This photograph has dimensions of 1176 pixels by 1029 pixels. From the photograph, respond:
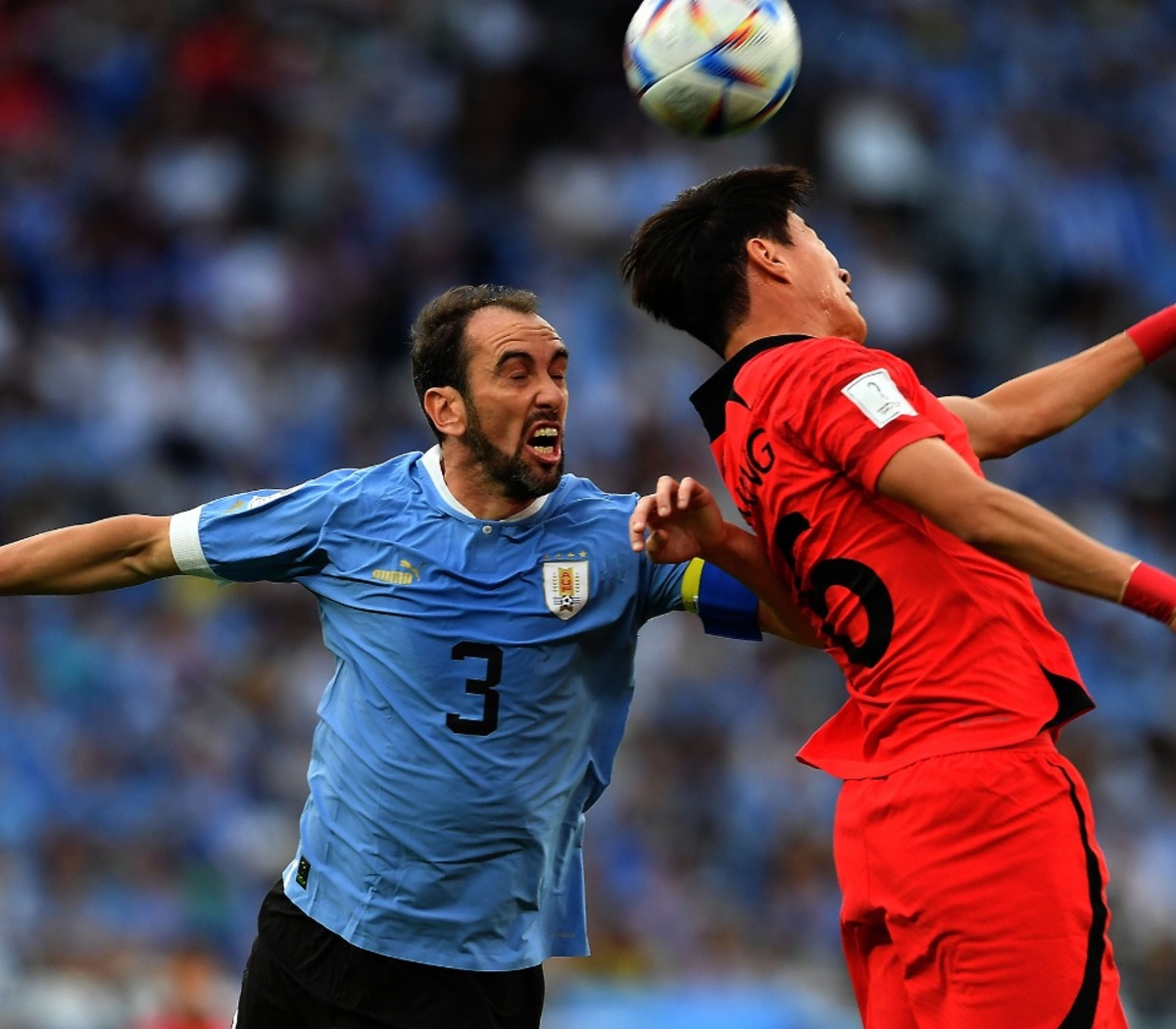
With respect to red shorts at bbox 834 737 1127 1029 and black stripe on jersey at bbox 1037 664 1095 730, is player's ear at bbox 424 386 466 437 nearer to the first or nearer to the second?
red shorts at bbox 834 737 1127 1029

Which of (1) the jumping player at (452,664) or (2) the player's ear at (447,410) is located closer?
(1) the jumping player at (452,664)

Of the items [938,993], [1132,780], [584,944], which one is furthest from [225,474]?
[938,993]

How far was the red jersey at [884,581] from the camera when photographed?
4102 millimetres

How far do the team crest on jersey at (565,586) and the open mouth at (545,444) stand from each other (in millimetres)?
271

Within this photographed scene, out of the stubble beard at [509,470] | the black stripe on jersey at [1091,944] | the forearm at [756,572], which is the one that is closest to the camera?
the black stripe on jersey at [1091,944]

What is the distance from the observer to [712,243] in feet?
15.2

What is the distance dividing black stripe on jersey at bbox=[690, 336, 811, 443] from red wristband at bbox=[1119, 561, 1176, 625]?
972 mm

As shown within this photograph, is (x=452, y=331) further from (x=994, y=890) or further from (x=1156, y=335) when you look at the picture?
(x=994, y=890)

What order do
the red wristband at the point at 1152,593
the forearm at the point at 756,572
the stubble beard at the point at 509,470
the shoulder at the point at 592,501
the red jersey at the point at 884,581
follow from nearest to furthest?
the red wristband at the point at 1152,593 < the red jersey at the point at 884,581 < the forearm at the point at 756,572 < the stubble beard at the point at 509,470 < the shoulder at the point at 592,501

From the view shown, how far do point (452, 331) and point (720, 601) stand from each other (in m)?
1.05

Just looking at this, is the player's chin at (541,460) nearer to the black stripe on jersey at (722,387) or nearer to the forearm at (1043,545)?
the black stripe on jersey at (722,387)

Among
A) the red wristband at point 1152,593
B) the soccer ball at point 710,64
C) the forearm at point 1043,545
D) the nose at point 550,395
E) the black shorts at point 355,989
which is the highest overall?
the soccer ball at point 710,64

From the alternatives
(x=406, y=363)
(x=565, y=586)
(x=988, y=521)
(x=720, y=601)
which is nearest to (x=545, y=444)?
(x=565, y=586)

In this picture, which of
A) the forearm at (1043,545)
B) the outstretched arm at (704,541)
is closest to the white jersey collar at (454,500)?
the outstretched arm at (704,541)
